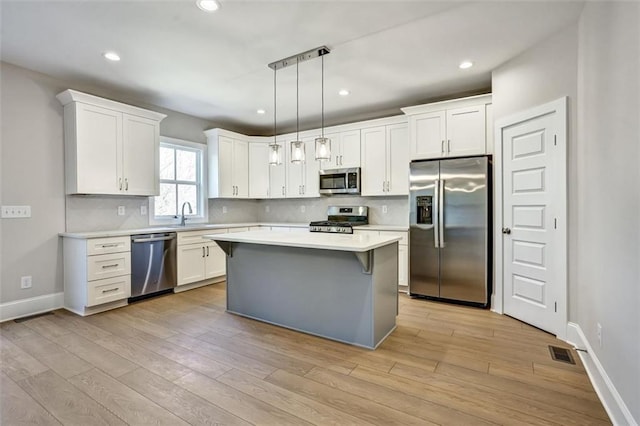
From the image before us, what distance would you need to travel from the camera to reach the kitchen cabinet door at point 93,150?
3.51m

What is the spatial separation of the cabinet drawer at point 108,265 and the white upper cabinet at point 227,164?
1803 millimetres

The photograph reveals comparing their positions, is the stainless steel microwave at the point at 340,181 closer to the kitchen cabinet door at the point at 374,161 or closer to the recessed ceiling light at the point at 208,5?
the kitchen cabinet door at the point at 374,161

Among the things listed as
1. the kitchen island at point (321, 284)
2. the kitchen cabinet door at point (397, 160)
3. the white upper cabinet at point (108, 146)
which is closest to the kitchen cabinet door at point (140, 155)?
the white upper cabinet at point (108, 146)

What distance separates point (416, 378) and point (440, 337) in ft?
2.60

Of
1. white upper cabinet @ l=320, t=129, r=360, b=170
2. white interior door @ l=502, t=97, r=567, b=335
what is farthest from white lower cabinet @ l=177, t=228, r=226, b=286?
white interior door @ l=502, t=97, r=567, b=335

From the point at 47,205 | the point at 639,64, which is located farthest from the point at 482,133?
the point at 47,205

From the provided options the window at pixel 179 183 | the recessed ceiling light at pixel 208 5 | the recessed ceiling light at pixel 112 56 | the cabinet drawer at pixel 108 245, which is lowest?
the cabinet drawer at pixel 108 245

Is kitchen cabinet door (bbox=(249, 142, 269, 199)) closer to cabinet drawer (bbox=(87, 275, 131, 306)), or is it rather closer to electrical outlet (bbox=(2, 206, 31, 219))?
cabinet drawer (bbox=(87, 275, 131, 306))

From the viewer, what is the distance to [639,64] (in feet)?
5.05

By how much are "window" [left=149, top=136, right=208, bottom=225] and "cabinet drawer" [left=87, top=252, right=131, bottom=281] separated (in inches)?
36.3

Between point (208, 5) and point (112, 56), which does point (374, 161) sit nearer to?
point (208, 5)

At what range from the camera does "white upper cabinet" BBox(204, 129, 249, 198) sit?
5168mm

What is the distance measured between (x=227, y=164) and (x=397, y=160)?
2797mm

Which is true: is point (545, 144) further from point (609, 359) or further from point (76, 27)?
point (76, 27)
